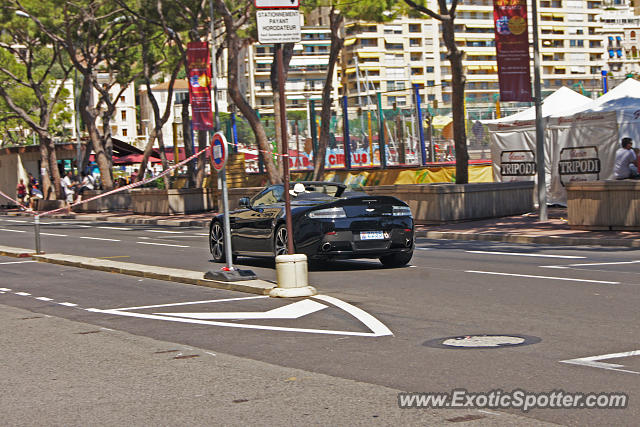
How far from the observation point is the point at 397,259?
51.0 ft

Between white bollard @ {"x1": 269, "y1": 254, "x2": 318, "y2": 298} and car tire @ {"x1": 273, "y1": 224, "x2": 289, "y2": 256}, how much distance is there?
3.16m

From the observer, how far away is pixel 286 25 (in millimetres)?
12273

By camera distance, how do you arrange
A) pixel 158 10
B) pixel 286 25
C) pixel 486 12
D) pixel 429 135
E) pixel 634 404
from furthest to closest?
pixel 486 12 < pixel 158 10 < pixel 429 135 < pixel 286 25 < pixel 634 404

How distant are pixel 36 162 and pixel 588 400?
5747cm

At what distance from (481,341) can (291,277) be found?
13.4 ft

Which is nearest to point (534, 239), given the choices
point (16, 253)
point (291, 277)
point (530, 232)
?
point (530, 232)

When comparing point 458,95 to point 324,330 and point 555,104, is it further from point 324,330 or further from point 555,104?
point 324,330

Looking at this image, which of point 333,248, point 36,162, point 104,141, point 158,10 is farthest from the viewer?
point 36,162

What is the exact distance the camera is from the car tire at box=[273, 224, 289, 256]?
15.2 m

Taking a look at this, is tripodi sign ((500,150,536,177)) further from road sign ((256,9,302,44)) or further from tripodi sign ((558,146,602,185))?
road sign ((256,9,302,44))

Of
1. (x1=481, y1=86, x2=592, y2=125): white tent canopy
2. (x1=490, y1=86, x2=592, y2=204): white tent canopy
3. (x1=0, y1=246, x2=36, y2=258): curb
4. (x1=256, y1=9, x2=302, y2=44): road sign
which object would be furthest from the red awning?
(x1=256, y1=9, x2=302, y2=44): road sign

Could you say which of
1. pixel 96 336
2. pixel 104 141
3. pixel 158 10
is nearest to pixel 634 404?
pixel 96 336

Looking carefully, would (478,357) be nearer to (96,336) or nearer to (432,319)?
(432,319)

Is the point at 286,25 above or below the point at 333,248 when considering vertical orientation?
above
